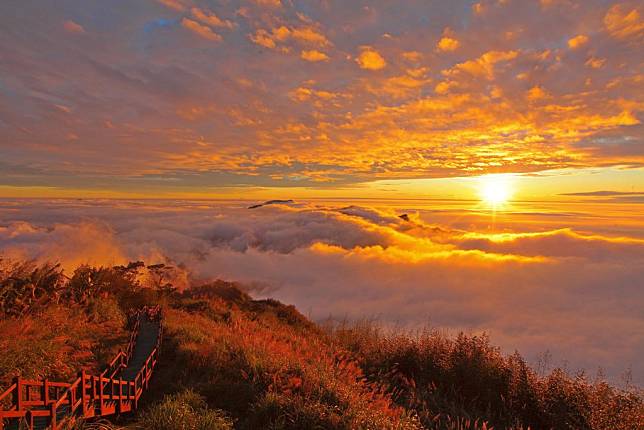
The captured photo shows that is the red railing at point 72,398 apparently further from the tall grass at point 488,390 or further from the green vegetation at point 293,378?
the tall grass at point 488,390

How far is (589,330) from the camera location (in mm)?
121625

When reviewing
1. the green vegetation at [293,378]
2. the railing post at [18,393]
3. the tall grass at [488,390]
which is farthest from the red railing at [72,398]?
the tall grass at [488,390]

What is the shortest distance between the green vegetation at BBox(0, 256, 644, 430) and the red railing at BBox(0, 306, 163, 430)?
457 mm

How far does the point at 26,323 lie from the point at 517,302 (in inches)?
7236

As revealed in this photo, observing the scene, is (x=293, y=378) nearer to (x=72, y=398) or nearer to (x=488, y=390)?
(x=72, y=398)

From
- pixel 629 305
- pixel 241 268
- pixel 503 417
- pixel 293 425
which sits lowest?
pixel 629 305

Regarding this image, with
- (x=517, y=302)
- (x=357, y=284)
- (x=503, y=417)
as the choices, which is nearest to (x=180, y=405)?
(x=503, y=417)

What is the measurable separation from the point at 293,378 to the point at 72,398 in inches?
177

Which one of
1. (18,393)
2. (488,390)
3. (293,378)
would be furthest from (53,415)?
(488,390)

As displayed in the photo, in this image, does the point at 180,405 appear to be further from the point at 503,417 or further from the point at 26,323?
the point at 503,417

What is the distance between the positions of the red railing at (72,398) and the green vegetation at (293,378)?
18.0 inches

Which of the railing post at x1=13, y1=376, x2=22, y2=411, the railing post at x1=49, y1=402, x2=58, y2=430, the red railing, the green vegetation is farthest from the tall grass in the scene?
the railing post at x1=13, y1=376, x2=22, y2=411

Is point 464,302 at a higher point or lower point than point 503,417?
lower

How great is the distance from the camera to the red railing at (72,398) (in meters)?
5.54
